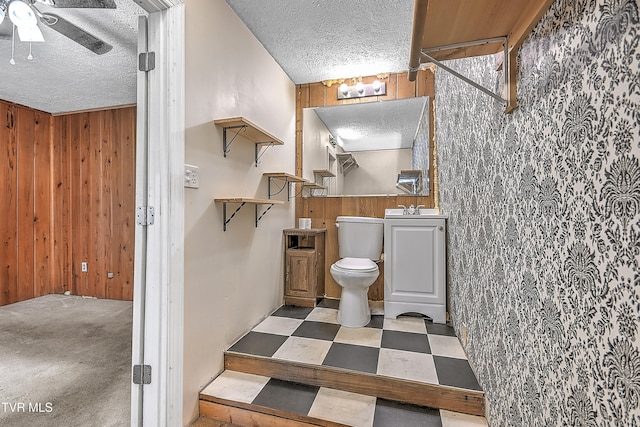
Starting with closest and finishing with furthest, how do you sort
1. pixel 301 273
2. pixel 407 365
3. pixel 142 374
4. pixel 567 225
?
pixel 567 225
pixel 142 374
pixel 407 365
pixel 301 273

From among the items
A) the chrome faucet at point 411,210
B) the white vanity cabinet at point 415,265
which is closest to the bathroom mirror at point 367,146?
the chrome faucet at point 411,210

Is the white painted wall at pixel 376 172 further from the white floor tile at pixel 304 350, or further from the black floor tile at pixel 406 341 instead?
the white floor tile at pixel 304 350

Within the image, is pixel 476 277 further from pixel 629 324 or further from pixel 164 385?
pixel 164 385

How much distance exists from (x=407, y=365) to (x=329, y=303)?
122 centimetres

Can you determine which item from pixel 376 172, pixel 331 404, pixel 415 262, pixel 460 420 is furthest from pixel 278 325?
pixel 376 172

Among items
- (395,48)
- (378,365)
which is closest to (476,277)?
(378,365)

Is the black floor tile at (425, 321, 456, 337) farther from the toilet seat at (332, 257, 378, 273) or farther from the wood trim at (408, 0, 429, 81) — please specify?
the wood trim at (408, 0, 429, 81)

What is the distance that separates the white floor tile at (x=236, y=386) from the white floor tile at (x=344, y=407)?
1.09 feet

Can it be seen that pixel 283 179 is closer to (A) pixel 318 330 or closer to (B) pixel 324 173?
(B) pixel 324 173

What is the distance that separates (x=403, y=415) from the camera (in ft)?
4.48

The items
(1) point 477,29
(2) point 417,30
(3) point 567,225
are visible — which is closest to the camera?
(3) point 567,225

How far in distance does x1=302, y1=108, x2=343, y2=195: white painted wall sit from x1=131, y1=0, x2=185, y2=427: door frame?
5.66 feet

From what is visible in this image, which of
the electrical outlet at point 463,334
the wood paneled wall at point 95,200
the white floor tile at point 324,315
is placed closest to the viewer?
the electrical outlet at point 463,334

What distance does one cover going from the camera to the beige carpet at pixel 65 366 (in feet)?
4.79
